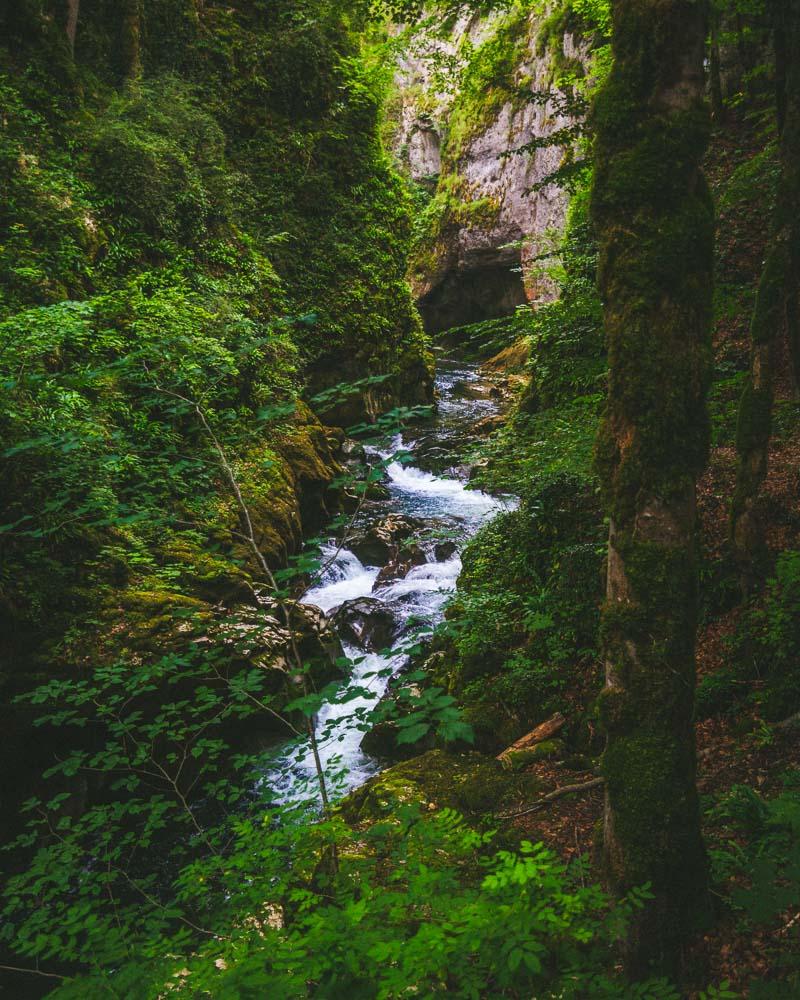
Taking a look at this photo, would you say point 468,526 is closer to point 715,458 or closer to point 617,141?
point 715,458

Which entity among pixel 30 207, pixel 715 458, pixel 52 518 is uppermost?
pixel 30 207

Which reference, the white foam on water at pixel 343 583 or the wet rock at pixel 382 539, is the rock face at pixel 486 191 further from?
the white foam on water at pixel 343 583

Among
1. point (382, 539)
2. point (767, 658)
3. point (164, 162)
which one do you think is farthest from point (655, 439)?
point (164, 162)

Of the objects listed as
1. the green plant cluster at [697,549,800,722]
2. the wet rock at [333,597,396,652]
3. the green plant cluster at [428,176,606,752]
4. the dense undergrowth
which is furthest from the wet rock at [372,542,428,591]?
the green plant cluster at [697,549,800,722]

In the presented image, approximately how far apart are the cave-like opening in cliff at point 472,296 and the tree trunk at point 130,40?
16985mm

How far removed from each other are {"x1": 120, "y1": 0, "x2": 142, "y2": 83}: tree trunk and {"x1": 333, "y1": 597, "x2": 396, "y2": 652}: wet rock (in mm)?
12222

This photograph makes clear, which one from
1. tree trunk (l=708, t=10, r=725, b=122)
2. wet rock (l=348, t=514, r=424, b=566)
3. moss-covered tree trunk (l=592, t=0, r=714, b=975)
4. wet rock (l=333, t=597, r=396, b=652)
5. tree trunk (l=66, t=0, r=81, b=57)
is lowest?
wet rock (l=333, t=597, r=396, b=652)

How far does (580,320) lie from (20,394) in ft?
19.9

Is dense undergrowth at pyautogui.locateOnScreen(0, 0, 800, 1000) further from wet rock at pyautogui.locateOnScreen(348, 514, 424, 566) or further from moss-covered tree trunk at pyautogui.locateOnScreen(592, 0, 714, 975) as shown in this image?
wet rock at pyautogui.locateOnScreen(348, 514, 424, 566)

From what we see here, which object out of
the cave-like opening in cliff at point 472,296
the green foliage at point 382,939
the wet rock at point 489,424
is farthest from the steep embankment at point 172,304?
the cave-like opening in cliff at point 472,296

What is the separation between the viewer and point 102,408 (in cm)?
694

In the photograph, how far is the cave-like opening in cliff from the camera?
90.1ft

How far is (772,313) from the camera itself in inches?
164

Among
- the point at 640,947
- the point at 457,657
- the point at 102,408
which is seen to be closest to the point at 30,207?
the point at 102,408
